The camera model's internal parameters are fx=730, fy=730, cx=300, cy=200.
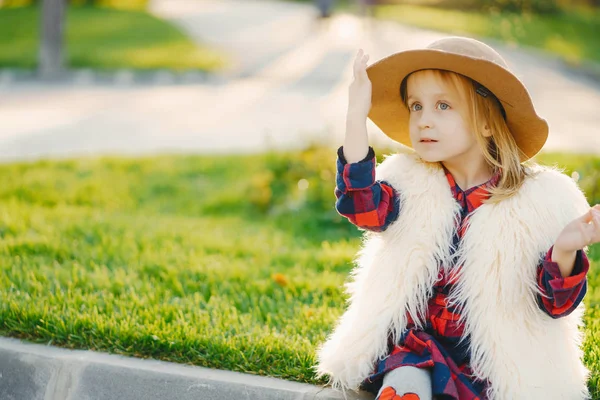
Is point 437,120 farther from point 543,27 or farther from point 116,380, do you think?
point 543,27

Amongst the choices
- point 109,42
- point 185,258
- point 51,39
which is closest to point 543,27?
point 109,42

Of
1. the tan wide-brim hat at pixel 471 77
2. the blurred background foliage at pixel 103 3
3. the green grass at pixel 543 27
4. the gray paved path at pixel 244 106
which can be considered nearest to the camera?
the tan wide-brim hat at pixel 471 77

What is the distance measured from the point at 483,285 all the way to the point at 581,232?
362 mm

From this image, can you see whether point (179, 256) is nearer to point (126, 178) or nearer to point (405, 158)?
point (405, 158)

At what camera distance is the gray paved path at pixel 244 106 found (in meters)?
7.43

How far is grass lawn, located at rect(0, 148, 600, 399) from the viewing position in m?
2.76

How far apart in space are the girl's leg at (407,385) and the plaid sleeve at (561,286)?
44cm

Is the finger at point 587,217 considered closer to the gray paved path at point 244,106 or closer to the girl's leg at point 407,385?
the girl's leg at point 407,385

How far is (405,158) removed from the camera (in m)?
2.51

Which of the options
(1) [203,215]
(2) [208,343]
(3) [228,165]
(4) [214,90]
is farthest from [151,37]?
(2) [208,343]

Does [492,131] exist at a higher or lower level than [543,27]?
lower

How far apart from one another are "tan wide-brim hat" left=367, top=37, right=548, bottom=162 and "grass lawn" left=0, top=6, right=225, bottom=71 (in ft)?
35.6

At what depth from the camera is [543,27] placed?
63.3 ft

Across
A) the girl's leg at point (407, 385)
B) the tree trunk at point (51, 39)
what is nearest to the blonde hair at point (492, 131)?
the girl's leg at point (407, 385)
